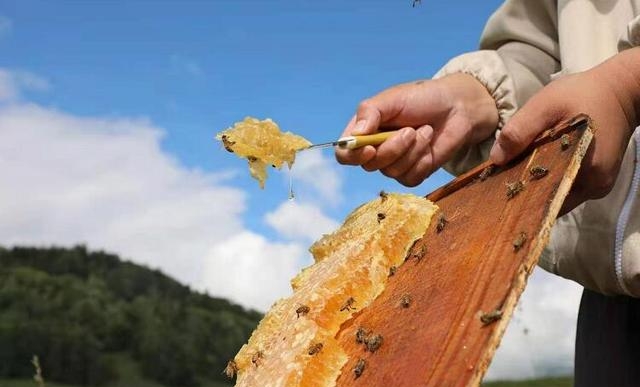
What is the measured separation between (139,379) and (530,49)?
22.6 meters

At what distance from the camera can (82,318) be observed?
79.3ft

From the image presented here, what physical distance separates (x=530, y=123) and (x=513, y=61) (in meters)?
1.19

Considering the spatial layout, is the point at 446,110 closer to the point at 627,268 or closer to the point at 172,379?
the point at 627,268

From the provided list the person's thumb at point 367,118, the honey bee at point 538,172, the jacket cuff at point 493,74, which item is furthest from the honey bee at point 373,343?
the jacket cuff at point 493,74

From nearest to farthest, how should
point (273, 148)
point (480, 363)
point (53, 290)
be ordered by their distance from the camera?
point (480, 363) < point (273, 148) < point (53, 290)

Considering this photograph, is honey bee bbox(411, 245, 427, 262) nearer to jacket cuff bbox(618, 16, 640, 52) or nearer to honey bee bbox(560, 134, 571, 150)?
honey bee bbox(560, 134, 571, 150)

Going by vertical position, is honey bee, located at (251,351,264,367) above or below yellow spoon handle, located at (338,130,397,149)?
below

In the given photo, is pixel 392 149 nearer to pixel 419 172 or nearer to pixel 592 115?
pixel 419 172

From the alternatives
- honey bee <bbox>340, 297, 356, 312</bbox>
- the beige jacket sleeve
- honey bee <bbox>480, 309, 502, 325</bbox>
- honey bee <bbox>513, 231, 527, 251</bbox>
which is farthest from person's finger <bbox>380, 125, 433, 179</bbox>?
honey bee <bbox>480, 309, 502, 325</bbox>

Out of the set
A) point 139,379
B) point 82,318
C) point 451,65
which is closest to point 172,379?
point 139,379

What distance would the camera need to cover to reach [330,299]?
1.88 meters

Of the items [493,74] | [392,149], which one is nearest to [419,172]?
[392,149]

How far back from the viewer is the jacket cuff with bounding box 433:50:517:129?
282 centimetres

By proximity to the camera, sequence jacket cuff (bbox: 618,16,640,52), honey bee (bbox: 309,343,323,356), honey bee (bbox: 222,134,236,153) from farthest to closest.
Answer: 1. honey bee (bbox: 222,134,236,153)
2. jacket cuff (bbox: 618,16,640,52)
3. honey bee (bbox: 309,343,323,356)
